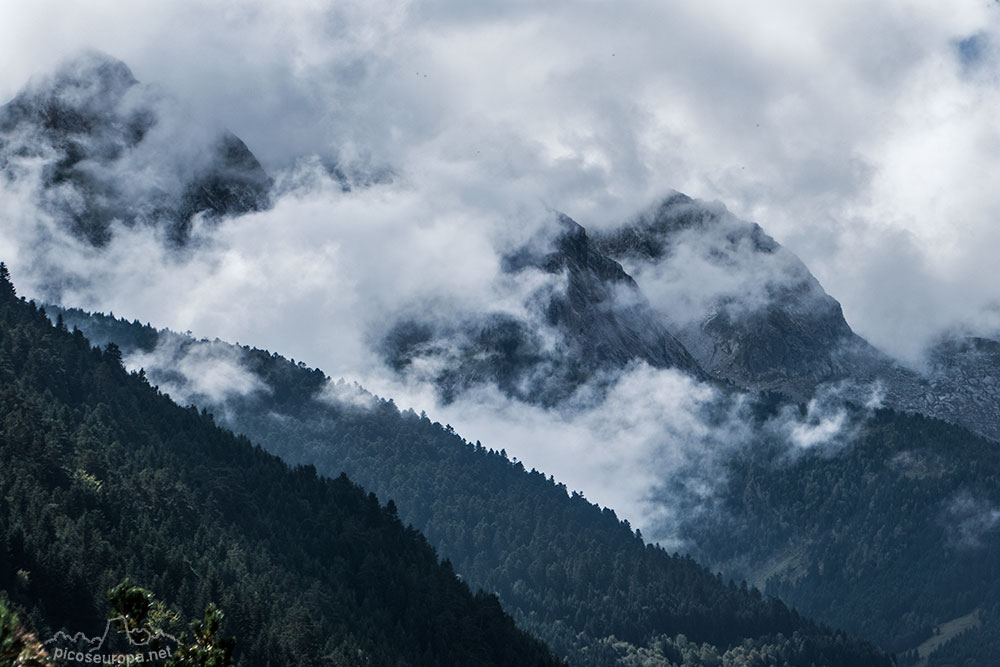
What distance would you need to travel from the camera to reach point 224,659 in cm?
9225

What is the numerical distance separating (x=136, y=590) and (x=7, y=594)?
375 feet

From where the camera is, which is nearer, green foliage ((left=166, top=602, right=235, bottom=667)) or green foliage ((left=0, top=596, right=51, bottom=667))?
green foliage ((left=0, top=596, right=51, bottom=667))

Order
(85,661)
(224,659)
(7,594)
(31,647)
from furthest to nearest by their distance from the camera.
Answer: (7,594) → (85,661) → (224,659) → (31,647)

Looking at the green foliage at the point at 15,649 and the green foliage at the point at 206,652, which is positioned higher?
the green foliage at the point at 206,652

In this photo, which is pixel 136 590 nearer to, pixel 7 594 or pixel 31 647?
pixel 31 647

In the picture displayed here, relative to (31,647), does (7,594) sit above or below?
above

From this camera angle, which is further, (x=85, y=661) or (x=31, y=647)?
(x=85, y=661)

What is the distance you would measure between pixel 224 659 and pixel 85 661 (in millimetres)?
77933

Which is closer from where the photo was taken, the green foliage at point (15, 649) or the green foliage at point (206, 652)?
the green foliage at point (15, 649)

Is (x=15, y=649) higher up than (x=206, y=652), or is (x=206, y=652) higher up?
(x=206, y=652)

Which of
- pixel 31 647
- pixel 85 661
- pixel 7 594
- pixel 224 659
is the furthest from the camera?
pixel 7 594

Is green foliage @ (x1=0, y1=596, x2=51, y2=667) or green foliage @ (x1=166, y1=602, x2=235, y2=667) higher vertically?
green foliage @ (x1=166, y1=602, x2=235, y2=667)

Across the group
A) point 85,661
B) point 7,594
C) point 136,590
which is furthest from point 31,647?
point 7,594

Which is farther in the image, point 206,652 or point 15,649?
point 206,652
